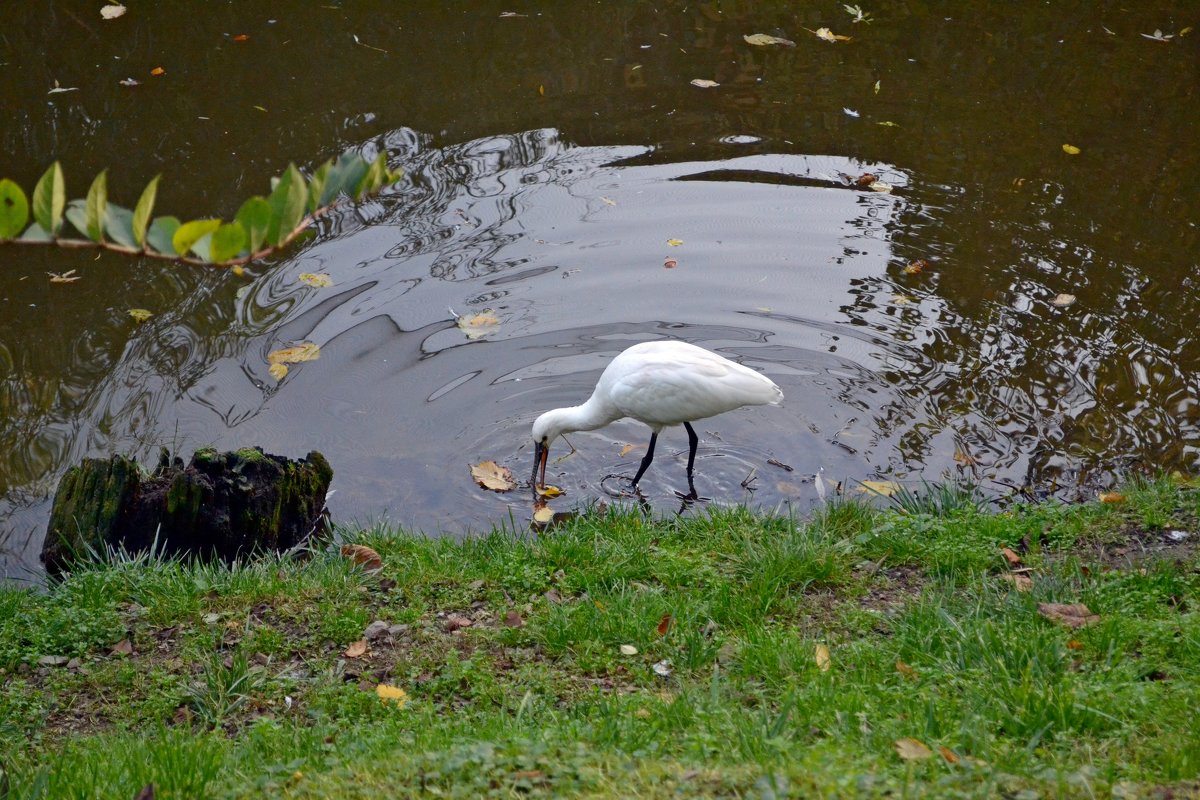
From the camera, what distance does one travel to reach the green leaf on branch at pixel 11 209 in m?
1.96

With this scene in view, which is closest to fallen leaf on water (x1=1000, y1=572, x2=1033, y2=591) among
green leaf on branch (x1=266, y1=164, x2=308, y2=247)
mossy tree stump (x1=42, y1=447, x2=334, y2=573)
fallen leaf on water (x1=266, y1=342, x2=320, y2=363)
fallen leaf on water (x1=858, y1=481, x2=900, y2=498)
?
fallen leaf on water (x1=858, y1=481, x2=900, y2=498)

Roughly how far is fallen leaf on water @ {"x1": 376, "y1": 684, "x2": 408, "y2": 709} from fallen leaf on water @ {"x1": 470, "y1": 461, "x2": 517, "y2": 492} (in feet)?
7.76

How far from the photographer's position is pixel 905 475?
642 centimetres

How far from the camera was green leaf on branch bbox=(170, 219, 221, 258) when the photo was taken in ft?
6.60

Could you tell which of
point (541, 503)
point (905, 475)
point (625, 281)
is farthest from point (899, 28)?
point (541, 503)

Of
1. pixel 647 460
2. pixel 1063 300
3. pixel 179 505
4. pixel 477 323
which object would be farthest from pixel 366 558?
pixel 1063 300

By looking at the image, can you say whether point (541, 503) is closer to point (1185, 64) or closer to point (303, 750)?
point (303, 750)

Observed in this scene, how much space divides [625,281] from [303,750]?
502 centimetres

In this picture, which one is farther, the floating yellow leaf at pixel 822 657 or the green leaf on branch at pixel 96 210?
the floating yellow leaf at pixel 822 657

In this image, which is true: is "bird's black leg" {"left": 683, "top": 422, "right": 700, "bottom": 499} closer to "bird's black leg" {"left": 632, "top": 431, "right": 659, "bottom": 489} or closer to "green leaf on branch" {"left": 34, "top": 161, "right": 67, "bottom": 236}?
"bird's black leg" {"left": 632, "top": 431, "right": 659, "bottom": 489}

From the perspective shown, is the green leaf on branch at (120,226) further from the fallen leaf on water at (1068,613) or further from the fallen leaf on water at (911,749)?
the fallen leaf on water at (1068,613)

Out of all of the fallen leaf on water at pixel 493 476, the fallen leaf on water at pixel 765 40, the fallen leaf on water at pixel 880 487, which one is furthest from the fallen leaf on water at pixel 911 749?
the fallen leaf on water at pixel 765 40

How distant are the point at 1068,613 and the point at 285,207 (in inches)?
143

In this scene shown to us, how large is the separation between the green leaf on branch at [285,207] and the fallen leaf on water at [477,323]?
553 centimetres
